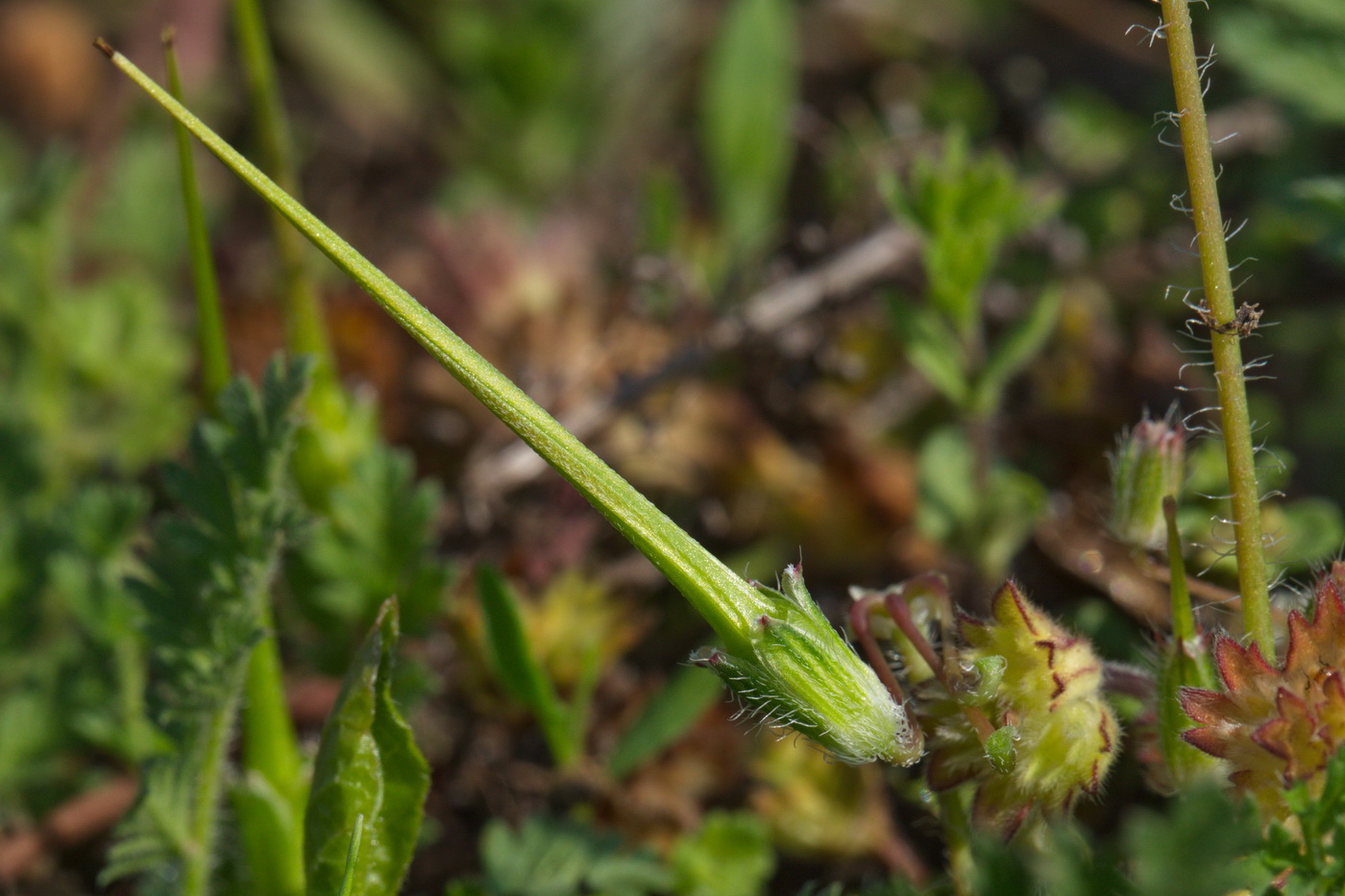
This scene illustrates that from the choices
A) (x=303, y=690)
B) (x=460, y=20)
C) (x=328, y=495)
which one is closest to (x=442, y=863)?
(x=303, y=690)

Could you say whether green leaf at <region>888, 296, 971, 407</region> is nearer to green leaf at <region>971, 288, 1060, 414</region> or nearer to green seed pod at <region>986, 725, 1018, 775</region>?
green leaf at <region>971, 288, 1060, 414</region>

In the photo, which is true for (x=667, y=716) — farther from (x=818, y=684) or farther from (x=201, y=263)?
(x=201, y=263)

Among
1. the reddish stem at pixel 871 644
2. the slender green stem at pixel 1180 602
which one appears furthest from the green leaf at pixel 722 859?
the slender green stem at pixel 1180 602

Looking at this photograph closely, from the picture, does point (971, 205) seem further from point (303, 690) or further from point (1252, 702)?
point (303, 690)

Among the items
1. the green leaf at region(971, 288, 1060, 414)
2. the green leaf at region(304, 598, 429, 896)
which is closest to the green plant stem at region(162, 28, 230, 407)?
the green leaf at region(304, 598, 429, 896)

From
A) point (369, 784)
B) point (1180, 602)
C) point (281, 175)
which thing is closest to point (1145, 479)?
point (1180, 602)

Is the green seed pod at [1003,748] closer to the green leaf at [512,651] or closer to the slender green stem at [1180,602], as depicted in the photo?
the slender green stem at [1180,602]
